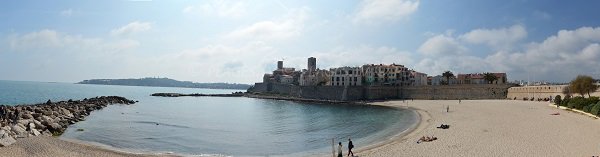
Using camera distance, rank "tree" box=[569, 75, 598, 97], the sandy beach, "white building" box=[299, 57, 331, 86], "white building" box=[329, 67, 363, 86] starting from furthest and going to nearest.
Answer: "white building" box=[299, 57, 331, 86] → "white building" box=[329, 67, 363, 86] → "tree" box=[569, 75, 598, 97] → the sandy beach

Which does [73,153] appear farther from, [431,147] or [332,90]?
[332,90]

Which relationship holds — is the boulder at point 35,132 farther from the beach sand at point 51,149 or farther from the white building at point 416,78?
the white building at point 416,78

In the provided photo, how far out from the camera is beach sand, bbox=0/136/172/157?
23297 mm

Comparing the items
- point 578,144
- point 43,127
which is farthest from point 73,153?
point 578,144

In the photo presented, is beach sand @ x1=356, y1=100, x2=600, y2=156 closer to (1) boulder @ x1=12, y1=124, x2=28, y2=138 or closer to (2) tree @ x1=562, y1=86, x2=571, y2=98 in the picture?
(1) boulder @ x1=12, y1=124, x2=28, y2=138

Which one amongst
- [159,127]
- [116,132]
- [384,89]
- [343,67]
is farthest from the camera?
[343,67]

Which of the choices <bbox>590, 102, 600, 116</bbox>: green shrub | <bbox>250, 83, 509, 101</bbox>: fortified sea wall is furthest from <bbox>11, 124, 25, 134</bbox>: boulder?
<bbox>250, 83, 509, 101</bbox>: fortified sea wall

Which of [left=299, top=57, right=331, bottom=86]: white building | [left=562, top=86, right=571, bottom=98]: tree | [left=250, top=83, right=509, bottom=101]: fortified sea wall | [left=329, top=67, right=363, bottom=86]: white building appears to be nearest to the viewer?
[left=562, top=86, right=571, bottom=98]: tree

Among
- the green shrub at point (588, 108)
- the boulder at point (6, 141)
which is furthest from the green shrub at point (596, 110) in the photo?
the boulder at point (6, 141)

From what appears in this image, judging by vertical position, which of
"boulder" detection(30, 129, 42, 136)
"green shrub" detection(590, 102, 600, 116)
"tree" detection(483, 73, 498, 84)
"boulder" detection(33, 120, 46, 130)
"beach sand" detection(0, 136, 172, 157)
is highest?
"tree" detection(483, 73, 498, 84)

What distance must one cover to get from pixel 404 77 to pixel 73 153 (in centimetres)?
10195

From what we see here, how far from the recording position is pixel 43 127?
34.8 m

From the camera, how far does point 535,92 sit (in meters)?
74.1

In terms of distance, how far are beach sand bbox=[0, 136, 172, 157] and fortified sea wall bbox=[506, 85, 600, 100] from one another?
62.9m
